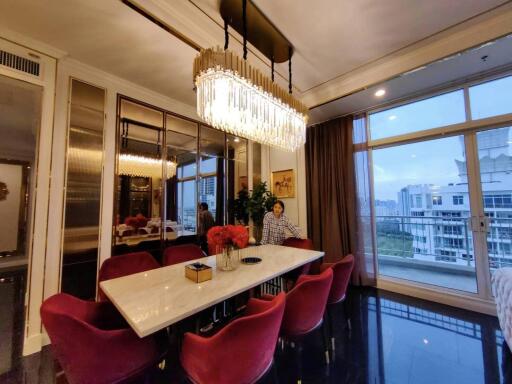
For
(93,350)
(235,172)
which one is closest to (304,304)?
(93,350)

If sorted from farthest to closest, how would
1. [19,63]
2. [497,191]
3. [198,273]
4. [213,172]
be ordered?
[213,172] → [497,191] → [19,63] → [198,273]

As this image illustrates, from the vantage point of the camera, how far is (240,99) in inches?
72.4

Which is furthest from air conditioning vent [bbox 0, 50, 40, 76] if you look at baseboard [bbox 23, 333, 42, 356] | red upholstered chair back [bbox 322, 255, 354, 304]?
red upholstered chair back [bbox 322, 255, 354, 304]

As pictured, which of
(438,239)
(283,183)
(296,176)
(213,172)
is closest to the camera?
(438,239)

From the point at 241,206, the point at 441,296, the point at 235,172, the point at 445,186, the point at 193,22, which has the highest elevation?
the point at 193,22

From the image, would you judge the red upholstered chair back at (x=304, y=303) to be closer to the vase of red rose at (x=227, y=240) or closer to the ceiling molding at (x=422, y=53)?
the vase of red rose at (x=227, y=240)

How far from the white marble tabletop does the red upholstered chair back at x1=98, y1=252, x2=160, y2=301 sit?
1.13 feet

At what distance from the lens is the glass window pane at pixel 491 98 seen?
8.68 ft

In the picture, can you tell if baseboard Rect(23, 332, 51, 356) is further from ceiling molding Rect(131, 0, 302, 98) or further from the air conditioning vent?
ceiling molding Rect(131, 0, 302, 98)

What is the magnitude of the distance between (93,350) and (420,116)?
4389 millimetres

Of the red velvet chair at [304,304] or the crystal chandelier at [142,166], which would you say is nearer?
the red velvet chair at [304,304]

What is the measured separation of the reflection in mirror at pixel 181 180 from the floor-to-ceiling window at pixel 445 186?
3.04m

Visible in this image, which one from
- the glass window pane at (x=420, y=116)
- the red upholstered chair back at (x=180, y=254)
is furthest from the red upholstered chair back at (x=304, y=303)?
the glass window pane at (x=420, y=116)

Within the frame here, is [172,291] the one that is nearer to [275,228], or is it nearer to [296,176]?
[275,228]
